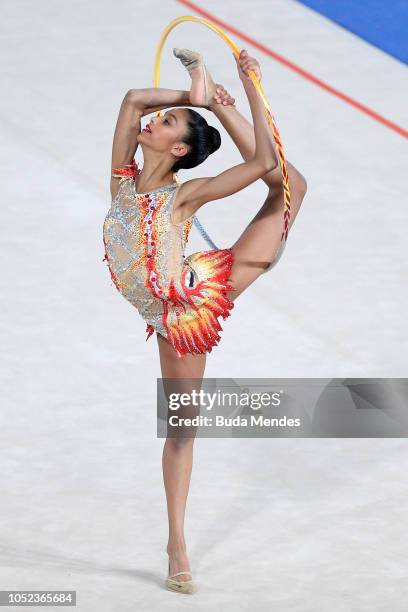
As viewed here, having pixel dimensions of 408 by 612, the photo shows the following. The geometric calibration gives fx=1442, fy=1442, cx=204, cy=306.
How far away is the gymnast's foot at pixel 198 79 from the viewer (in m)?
4.36

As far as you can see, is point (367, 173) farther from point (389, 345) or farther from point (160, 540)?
point (160, 540)

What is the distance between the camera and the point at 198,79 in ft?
14.3

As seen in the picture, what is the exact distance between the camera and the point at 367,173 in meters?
Result: 7.37

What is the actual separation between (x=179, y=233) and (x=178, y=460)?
74 centimetres

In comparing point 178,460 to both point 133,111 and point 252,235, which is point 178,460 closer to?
point 252,235

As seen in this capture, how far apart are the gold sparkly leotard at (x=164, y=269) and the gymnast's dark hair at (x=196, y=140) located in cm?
9

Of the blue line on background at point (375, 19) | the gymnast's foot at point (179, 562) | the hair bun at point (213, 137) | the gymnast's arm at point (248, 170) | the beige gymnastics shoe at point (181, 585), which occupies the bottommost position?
the beige gymnastics shoe at point (181, 585)

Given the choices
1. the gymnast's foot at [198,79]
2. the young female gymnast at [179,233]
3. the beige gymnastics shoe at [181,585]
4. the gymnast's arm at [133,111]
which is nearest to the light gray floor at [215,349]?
the beige gymnastics shoe at [181,585]

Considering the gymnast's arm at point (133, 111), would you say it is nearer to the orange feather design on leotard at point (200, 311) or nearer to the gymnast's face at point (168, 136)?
the gymnast's face at point (168, 136)

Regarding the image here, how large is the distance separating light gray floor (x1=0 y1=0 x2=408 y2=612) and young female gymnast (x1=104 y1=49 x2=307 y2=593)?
0.38m

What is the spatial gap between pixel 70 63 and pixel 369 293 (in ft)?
9.25

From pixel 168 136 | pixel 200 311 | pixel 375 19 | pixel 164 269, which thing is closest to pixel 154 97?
pixel 168 136

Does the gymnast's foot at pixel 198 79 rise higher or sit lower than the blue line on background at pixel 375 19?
lower

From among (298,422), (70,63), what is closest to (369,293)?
(298,422)
